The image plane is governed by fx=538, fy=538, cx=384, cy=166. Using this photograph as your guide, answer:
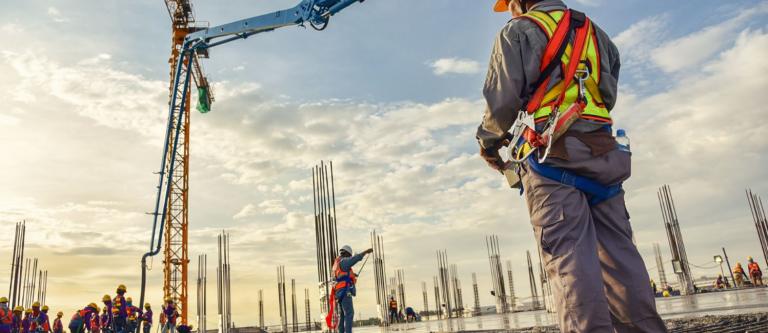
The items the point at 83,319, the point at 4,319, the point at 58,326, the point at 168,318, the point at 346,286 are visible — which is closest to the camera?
the point at 346,286

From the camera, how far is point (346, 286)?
24.0 feet

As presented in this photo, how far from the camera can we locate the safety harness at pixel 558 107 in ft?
6.82

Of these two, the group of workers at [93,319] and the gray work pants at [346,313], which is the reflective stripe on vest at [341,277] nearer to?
the gray work pants at [346,313]

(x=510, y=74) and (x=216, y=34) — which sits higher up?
(x=216, y=34)

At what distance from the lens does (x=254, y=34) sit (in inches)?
775

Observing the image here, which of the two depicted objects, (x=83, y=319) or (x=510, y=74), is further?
(x=83, y=319)

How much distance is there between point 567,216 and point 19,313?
1815 cm

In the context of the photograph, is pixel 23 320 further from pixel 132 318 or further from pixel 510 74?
pixel 510 74

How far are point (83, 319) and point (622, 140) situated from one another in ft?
55.2

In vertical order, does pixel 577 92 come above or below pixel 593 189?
above

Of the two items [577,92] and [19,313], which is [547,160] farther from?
[19,313]

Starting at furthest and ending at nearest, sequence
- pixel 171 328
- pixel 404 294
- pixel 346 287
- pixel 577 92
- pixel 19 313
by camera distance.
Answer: pixel 404 294 < pixel 171 328 < pixel 19 313 < pixel 346 287 < pixel 577 92

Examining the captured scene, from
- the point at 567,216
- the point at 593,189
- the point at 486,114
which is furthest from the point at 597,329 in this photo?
the point at 486,114

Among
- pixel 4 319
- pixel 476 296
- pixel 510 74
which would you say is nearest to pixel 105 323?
pixel 4 319
